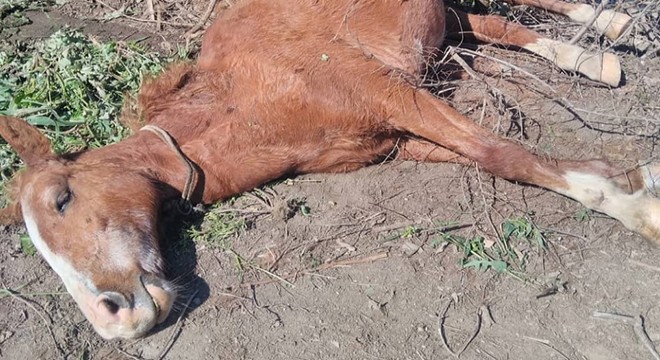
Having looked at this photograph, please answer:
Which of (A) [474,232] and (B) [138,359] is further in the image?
(A) [474,232]

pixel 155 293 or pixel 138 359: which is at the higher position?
pixel 155 293

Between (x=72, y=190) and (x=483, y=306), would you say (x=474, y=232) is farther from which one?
(x=72, y=190)

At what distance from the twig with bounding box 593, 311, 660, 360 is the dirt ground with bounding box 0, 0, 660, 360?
0.02 meters

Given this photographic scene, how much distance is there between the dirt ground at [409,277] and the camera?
350 cm

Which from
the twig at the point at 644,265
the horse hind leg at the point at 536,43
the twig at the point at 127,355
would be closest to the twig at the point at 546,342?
the twig at the point at 644,265

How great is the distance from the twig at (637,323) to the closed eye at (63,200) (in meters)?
2.73

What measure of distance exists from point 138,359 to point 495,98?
8.79 feet

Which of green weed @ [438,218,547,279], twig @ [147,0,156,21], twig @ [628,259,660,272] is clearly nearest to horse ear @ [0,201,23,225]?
green weed @ [438,218,547,279]

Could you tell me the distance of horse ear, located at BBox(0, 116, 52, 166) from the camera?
4.08 meters

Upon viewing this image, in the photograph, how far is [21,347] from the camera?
12.5ft

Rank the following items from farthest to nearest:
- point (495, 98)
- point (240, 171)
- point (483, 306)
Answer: point (495, 98) → point (240, 171) → point (483, 306)

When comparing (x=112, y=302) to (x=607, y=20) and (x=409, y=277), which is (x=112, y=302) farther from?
(x=607, y=20)

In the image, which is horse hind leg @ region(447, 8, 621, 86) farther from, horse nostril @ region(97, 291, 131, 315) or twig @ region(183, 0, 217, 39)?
horse nostril @ region(97, 291, 131, 315)

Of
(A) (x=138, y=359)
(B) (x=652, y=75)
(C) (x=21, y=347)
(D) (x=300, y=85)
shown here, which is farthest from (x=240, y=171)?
(B) (x=652, y=75)
